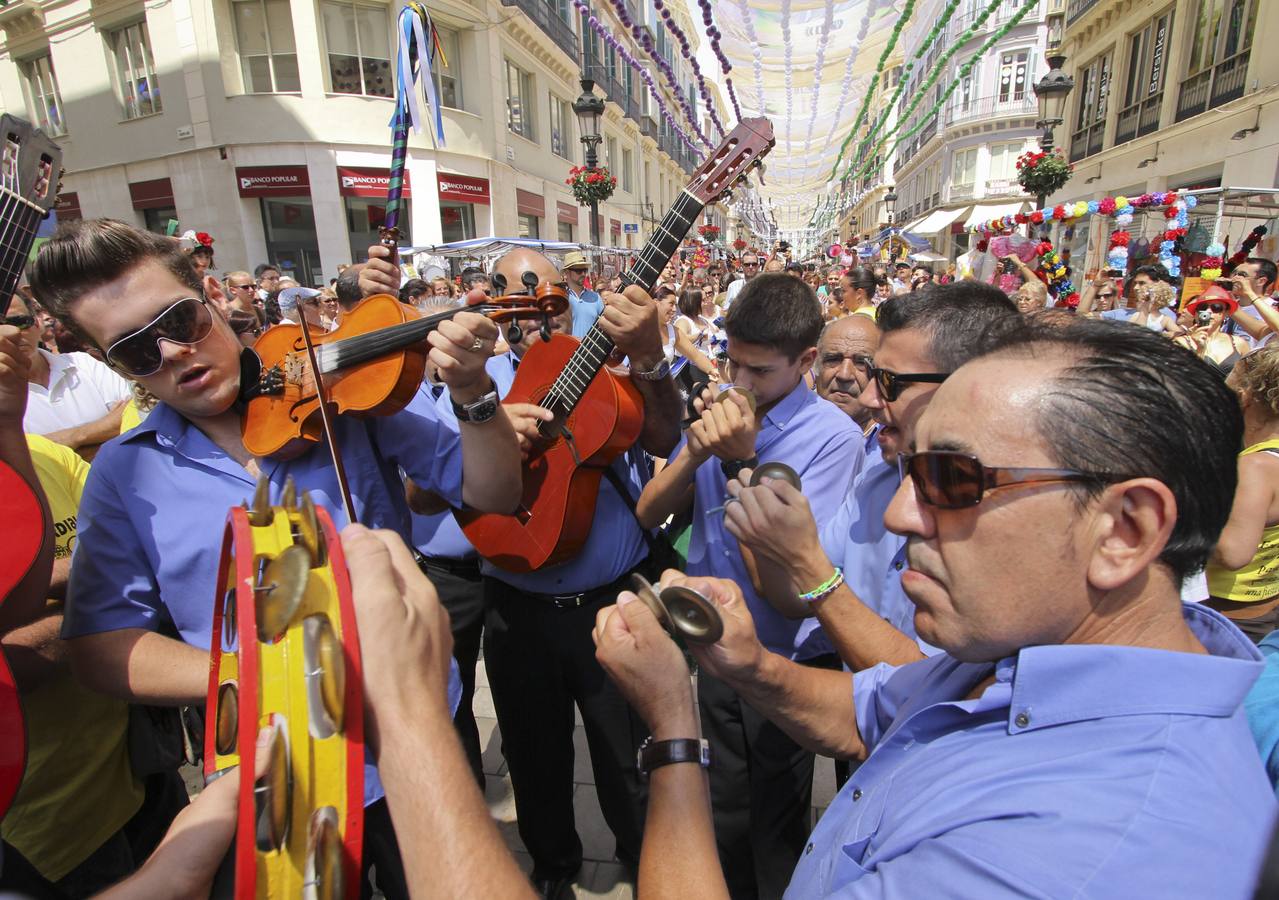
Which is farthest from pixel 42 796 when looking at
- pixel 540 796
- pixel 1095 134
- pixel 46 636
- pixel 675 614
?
pixel 1095 134

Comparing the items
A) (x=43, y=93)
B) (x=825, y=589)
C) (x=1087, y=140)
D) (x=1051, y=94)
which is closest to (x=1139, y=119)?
(x=1087, y=140)

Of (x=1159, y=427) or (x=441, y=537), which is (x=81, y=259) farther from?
(x=1159, y=427)

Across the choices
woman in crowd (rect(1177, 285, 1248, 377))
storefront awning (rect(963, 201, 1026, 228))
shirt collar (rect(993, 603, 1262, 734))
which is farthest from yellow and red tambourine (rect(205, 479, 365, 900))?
storefront awning (rect(963, 201, 1026, 228))

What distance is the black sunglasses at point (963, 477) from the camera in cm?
94

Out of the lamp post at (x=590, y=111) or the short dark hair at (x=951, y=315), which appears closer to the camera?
the short dark hair at (x=951, y=315)

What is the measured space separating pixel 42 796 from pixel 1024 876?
231 cm

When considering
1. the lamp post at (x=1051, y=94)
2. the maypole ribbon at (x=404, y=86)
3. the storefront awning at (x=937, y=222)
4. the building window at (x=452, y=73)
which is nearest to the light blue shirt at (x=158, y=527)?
the maypole ribbon at (x=404, y=86)

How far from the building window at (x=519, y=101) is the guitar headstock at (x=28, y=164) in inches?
763

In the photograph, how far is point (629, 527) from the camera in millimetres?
2445

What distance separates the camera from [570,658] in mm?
2291

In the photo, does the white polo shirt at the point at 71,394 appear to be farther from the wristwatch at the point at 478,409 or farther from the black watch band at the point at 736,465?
the black watch band at the point at 736,465

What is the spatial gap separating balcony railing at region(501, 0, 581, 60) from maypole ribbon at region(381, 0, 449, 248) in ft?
59.5

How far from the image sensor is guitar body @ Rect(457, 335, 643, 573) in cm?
225

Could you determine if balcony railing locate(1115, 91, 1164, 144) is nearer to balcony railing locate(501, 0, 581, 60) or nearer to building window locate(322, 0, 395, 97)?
balcony railing locate(501, 0, 581, 60)
